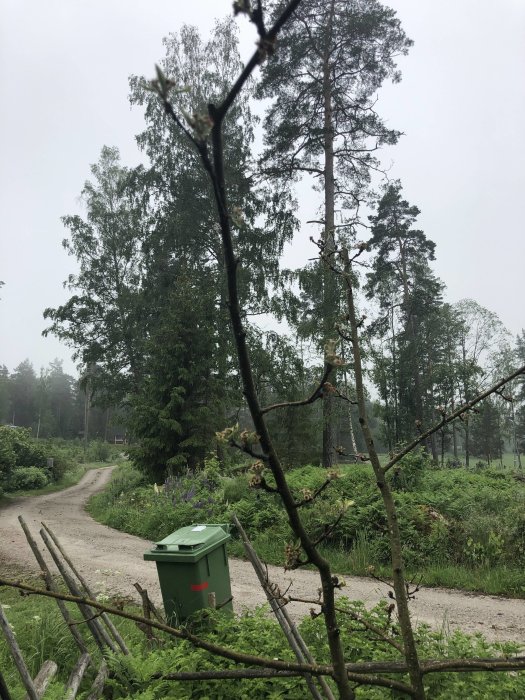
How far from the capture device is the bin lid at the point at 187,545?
407cm

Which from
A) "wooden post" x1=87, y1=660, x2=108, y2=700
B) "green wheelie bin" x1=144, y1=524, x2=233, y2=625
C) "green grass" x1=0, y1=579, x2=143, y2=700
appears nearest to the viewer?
"wooden post" x1=87, y1=660, x2=108, y2=700

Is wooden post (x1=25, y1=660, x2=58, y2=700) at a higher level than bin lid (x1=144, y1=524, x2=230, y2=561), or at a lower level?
lower

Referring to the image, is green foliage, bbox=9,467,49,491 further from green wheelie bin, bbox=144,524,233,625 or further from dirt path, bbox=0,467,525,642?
green wheelie bin, bbox=144,524,233,625

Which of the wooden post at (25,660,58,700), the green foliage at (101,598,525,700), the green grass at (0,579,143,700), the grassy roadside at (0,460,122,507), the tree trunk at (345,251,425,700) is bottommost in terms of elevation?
the grassy roadside at (0,460,122,507)

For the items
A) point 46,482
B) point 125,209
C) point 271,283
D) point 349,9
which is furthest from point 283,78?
point 46,482

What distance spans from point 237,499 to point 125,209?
19.4m

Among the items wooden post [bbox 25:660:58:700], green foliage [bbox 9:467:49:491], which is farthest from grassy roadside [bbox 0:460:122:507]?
wooden post [bbox 25:660:58:700]

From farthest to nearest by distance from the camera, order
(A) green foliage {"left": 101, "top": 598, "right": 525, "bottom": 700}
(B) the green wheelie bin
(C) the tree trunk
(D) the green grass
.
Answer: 1. (B) the green wheelie bin
2. (D) the green grass
3. (A) green foliage {"left": 101, "top": 598, "right": 525, "bottom": 700}
4. (C) the tree trunk

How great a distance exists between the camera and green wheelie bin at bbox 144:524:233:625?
4062 millimetres

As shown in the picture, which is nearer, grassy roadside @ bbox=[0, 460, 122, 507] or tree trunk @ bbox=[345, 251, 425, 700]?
tree trunk @ bbox=[345, 251, 425, 700]

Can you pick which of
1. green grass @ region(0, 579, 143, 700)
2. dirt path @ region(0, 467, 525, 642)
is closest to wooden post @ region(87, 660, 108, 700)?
green grass @ region(0, 579, 143, 700)

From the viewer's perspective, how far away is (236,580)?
22.3 feet

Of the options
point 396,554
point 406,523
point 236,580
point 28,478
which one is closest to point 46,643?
point 236,580

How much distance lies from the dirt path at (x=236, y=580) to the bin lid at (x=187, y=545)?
1.48 meters
